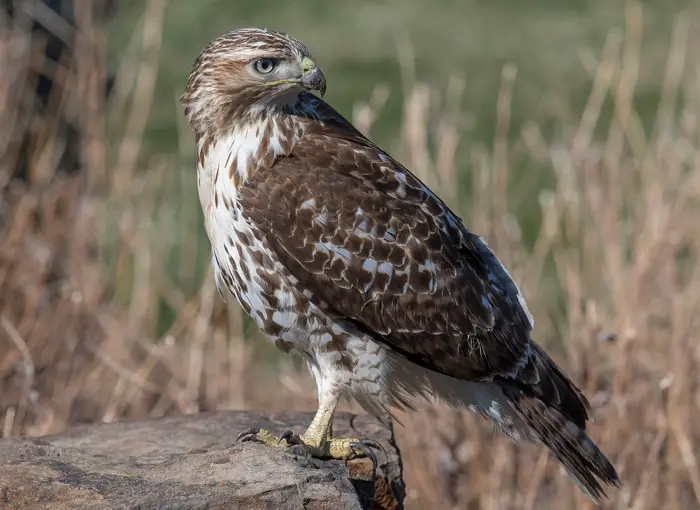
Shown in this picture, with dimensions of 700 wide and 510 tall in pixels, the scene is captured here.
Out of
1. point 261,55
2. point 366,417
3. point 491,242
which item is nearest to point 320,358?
point 366,417

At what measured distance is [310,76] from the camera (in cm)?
420

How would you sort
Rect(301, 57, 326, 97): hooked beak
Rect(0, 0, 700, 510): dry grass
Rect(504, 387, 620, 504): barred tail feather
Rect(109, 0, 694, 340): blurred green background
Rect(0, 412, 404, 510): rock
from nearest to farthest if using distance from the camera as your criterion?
Rect(0, 412, 404, 510): rock, Rect(301, 57, 326, 97): hooked beak, Rect(504, 387, 620, 504): barred tail feather, Rect(0, 0, 700, 510): dry grass, Rect(109, 0, 694, 340): blurred green background

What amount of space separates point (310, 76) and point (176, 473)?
4.30 feet

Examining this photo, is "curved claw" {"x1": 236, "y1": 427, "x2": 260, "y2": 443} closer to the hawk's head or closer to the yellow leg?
the yellow leg

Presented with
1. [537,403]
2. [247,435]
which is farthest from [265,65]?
[537,403]

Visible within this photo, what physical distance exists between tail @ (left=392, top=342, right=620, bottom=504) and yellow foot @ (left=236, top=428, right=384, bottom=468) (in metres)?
0.22

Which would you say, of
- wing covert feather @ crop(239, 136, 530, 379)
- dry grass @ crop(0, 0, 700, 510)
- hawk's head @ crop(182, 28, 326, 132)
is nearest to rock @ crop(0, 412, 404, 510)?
wing covert feather @ crop(239, 136, 530, 379)

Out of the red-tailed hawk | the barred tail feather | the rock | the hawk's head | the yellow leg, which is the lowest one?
the rock

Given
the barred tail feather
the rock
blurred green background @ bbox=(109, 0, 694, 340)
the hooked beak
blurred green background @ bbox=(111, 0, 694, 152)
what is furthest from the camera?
blurred green background @ bbox=(111, 0, 694, 152)

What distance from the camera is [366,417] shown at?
496cm

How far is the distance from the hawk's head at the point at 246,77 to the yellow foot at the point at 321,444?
103cm

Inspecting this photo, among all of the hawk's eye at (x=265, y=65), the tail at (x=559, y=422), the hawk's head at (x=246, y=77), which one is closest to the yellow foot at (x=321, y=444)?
the tail at (x=559, y=422)

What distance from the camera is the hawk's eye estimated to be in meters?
4.25

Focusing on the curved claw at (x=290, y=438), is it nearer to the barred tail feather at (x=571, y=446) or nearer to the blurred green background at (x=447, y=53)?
the barred tail feather at (x=571, y=446)
